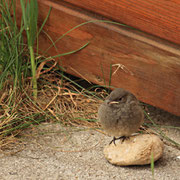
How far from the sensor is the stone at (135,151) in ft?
6.48

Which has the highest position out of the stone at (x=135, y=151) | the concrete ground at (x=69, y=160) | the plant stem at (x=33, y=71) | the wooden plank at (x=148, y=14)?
the wooden plank at (x=148, y=14)

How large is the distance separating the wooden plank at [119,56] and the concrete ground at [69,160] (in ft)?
1.08

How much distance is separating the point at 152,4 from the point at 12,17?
111 cm

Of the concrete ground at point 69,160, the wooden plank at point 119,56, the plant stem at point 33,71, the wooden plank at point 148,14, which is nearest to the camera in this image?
the concrete ground at point 69,160

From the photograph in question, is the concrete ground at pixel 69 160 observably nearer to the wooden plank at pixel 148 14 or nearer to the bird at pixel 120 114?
the bird at pixel 120 114

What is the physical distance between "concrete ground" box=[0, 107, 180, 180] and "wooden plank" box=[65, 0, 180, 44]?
2.35 feet

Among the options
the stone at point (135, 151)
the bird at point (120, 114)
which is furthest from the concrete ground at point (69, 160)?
the bird at point (120, 114)

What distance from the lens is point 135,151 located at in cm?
199

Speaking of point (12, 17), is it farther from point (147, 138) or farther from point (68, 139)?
point (147, 138)

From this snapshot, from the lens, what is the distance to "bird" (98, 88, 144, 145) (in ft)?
6.53

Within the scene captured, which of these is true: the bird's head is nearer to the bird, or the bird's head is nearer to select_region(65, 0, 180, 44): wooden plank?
the bird

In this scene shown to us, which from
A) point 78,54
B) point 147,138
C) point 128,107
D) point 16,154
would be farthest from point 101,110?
point 78,54

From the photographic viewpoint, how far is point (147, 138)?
2.03m

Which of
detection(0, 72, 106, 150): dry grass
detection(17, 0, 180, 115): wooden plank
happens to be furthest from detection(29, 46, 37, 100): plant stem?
detection(17, 0, 180, 115): wooden plank
